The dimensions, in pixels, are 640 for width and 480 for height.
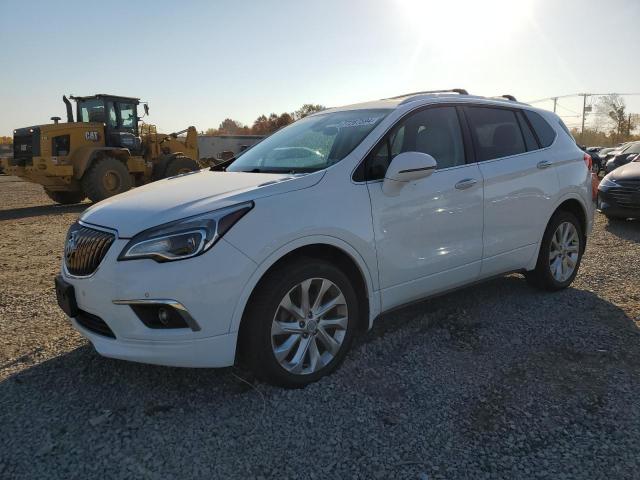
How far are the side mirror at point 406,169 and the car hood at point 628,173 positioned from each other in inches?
262

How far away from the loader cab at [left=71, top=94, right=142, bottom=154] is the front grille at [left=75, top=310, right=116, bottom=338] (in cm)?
1241

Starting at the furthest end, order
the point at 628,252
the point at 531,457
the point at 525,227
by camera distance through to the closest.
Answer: the point at 628,252
the point at 525,227
the point at 531,457

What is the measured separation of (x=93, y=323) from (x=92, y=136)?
40.5ft

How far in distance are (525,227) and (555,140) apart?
1026 mm

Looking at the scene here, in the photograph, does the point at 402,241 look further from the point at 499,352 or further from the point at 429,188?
the point at 499,352

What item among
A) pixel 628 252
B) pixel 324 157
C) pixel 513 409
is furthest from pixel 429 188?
pixel 628 252

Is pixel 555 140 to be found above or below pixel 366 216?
above

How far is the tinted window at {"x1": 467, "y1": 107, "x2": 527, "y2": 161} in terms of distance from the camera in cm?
411

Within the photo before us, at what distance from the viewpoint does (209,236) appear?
2695 mm

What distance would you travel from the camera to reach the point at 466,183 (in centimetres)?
380

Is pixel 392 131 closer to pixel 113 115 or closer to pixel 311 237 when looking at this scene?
pixel 311 237

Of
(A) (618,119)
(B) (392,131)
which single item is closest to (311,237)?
(B) (392,131)

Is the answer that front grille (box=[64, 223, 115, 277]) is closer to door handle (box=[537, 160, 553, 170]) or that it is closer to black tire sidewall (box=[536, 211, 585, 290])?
door handle (box=[537, 160, 553, 170])

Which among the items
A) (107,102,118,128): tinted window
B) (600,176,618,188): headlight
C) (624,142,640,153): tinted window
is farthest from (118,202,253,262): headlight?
(624,142,640,153): tinted window
